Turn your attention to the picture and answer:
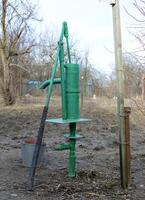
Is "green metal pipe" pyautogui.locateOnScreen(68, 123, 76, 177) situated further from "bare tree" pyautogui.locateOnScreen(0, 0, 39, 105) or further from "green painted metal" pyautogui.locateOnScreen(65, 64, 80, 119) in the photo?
"bare tree" pyautogui.locateOnScreen(0, 0, 39, 105)

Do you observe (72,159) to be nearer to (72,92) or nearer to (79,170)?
(79,170)

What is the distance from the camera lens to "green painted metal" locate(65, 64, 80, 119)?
601cm

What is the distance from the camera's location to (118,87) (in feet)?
18.1

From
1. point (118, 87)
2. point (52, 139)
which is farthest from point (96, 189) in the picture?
point (52, 139)

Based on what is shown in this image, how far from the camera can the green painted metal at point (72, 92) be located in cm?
601

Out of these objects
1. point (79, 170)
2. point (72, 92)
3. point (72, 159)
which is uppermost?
point (72, 92)

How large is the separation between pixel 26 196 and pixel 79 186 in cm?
85

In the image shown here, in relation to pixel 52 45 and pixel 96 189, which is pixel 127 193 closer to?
pixel 96 189

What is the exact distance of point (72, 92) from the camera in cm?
603

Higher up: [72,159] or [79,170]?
[72,159]

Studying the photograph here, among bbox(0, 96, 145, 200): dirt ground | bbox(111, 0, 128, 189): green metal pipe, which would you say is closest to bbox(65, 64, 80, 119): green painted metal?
bbox(111, 0, 128, 189): green metal pipe

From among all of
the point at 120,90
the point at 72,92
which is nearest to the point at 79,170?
the point at 72,92

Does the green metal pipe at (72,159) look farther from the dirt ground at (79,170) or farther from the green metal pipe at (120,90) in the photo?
the green metal pipe at (120,90)

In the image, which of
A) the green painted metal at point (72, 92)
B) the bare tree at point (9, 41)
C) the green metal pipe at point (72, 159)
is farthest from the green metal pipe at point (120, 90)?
the bare tree at point (9, 41)
